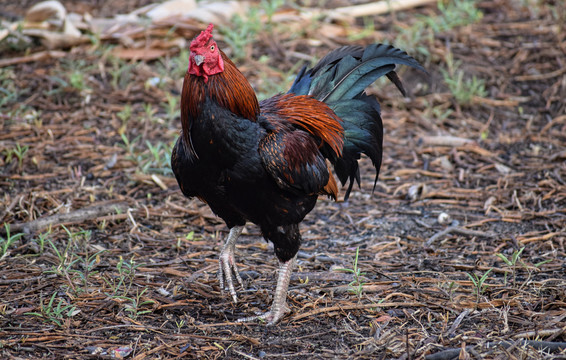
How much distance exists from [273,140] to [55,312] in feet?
5.98

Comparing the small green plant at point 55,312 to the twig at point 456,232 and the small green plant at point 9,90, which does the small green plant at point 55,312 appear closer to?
the twig at point 456,232

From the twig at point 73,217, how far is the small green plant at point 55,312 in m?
1.22

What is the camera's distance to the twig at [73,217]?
5.09 meters

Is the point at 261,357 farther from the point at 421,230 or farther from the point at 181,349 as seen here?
the point at 421,230

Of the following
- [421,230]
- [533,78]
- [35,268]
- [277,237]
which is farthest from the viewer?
[533,78]

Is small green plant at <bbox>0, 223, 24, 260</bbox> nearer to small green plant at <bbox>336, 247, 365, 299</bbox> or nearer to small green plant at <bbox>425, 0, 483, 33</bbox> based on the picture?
small green plant at <bbox>336, 247, 365, 299</bbox>

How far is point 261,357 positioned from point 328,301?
33.2 inches

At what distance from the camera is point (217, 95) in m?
3.79

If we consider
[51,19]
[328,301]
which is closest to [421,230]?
[328,301]

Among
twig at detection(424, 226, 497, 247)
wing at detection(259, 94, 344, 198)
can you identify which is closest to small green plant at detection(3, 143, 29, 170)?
wing at detection(259, 94, 344, 198)

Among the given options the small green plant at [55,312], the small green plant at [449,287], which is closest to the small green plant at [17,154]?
the small green plant at [55,312]

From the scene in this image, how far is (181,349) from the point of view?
3.71 meters

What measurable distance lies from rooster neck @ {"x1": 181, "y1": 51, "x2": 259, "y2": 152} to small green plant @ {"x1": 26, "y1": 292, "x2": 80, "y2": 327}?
136 cm

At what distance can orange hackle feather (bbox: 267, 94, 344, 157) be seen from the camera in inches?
172
